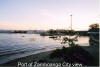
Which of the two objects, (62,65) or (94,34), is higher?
(94,34)

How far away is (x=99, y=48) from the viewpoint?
701 centimetres

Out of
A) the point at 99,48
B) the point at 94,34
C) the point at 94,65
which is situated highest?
the point at 94,34

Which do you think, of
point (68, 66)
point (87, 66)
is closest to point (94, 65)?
point (87, 66)

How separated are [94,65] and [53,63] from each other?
2.40 m

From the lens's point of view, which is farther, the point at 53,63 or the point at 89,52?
the point at 89,52

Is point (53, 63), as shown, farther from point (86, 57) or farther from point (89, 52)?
point (89, 52)

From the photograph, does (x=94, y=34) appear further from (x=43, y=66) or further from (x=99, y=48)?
(x=43, y=66)

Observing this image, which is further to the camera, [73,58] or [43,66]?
[73,58]

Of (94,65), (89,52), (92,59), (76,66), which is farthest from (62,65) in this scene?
(89,52)

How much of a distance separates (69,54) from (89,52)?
1789mm

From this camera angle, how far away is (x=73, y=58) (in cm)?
757

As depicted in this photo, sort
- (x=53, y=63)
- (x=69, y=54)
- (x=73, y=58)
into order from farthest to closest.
Result: (x=69, y=54), (x=73, y=58), (x=53, y=63)

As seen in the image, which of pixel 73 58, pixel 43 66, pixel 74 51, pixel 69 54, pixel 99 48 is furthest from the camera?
pixel 74 51

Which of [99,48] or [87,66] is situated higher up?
[99,48]
